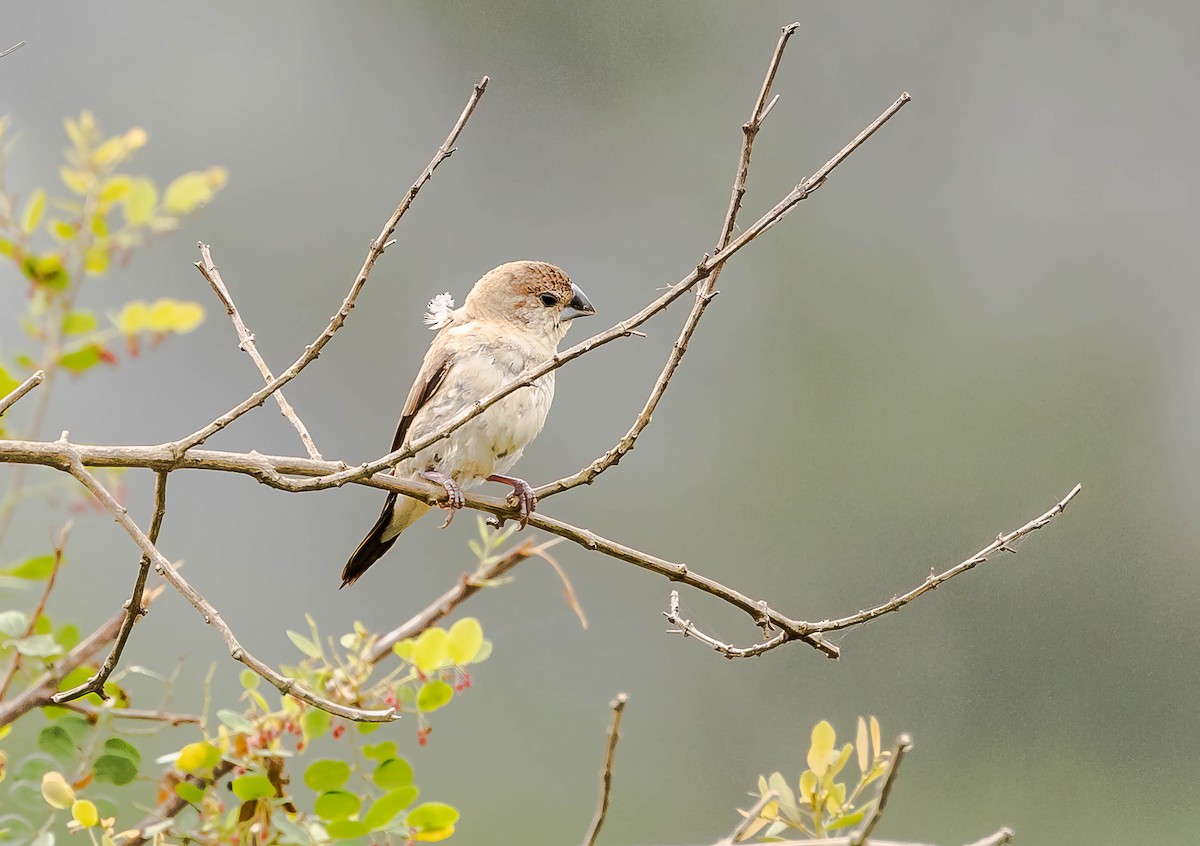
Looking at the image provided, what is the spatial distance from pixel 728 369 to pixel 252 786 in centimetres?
1434

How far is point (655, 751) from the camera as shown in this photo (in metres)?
12.3

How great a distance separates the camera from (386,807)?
1449 millimetres

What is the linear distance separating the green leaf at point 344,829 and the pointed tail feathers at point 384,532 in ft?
4.75

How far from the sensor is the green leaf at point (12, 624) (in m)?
1.60

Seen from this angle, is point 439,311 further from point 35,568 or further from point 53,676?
point 53,676

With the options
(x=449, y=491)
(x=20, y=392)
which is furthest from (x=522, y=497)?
(x=20, y=392)

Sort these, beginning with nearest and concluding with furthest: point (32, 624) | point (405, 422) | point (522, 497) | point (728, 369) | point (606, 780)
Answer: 1. point (606, 780)
2. point (32, 624)
3. point (522, 497)
4. point (405, 422)
5. point (728, 369)

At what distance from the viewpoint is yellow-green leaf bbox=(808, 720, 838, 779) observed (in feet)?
4.96

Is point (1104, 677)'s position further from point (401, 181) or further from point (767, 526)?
point (401, 181)

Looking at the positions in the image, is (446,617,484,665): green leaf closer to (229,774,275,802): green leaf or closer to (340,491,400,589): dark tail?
(229,774,275,802): green leaf

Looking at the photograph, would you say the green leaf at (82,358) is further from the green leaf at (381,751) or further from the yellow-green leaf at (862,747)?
the yellow-green leaf at (862,747)

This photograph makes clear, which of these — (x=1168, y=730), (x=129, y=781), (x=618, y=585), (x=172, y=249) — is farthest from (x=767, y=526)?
(x=129, y=781)

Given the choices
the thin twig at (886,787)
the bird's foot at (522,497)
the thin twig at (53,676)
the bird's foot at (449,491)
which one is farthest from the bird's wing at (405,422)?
the thin twig at (886,787)

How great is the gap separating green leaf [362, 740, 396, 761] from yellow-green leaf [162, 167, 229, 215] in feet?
3.35
